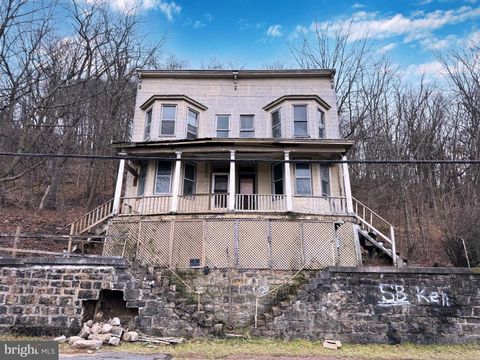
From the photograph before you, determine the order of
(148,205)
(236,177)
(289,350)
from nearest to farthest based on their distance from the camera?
(289,350) < (148,205) < (236,177)

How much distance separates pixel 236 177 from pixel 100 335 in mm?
8018

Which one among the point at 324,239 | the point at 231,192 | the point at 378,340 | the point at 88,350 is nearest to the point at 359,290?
the point at 378,340

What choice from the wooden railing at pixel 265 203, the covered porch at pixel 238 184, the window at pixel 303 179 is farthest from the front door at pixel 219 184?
the window at pixel 303 179

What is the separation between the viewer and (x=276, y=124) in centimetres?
1392

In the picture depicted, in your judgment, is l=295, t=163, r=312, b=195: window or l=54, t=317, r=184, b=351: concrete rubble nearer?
l=54, t=317, r=184, b=351: concrete rubble

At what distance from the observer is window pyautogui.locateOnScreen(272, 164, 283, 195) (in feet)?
42.1

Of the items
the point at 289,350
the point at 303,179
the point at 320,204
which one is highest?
the point at 303,179

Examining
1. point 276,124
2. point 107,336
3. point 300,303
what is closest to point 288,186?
point 276,124

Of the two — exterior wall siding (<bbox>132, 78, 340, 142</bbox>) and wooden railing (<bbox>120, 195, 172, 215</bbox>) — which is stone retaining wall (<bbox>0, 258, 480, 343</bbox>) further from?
exterior wall siding (<bbox>132, 78, 340, 142</bbox>)

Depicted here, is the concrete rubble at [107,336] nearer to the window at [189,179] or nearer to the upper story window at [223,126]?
the window at [189,179]

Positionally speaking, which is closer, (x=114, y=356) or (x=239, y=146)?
(x=114, y=356)

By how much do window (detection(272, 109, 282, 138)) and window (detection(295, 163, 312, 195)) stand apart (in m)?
1.87

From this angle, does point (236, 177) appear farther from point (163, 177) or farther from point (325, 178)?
point (325, 178)

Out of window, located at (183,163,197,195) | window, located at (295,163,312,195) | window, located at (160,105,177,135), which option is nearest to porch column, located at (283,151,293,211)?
window, located at (295,163,312,195)
